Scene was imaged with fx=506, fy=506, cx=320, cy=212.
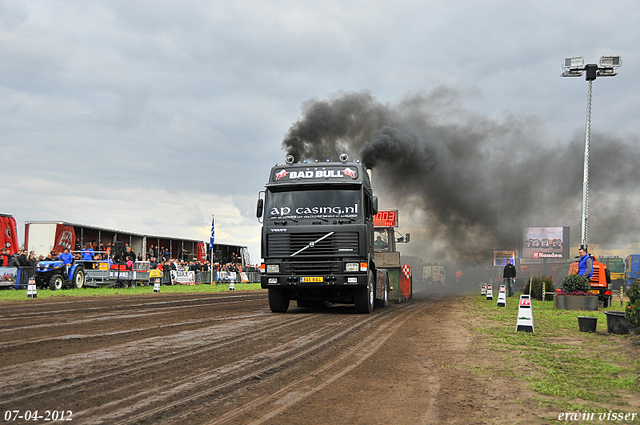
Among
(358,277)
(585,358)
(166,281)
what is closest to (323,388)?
(585,358)

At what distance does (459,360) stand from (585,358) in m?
1.84

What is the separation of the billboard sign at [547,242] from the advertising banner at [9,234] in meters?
40.0

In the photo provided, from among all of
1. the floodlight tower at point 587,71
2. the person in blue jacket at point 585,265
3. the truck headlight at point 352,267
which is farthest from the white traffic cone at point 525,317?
the floodlight tower at point 587,71

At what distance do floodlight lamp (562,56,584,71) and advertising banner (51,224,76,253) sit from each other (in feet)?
93.3

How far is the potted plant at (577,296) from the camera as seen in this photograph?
14727mm

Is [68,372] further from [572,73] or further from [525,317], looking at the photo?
[572,73]

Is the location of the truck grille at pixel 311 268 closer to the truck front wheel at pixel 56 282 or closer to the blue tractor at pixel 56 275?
the truck front wheel at pixel 56 282

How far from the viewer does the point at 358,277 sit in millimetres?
12430

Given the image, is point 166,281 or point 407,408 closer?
point 407,408

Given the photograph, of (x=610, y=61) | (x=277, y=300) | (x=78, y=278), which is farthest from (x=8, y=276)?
(x=610, y=61)

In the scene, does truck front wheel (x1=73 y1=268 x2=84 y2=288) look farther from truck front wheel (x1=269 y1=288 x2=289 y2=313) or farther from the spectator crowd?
truck front wheel (x1=269 y1=288 x2=289 y2=313)

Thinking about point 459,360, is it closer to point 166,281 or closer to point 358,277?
point 358,277

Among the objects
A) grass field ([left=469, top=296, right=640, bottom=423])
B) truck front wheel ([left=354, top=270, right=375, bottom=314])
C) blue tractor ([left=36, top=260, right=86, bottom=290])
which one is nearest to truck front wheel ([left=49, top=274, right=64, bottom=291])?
blue tractor ([left=36, top=260, right=86, bottom=290])

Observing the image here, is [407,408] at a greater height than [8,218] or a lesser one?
lesser
